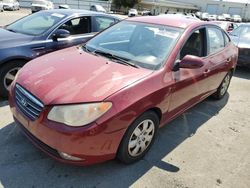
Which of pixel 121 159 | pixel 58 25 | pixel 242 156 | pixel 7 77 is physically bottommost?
pixel 242 156

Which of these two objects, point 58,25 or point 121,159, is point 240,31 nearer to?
point 58,25

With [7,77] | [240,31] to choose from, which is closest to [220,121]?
[7,77]

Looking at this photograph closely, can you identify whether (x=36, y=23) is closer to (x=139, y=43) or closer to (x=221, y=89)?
(x=139, y=43)

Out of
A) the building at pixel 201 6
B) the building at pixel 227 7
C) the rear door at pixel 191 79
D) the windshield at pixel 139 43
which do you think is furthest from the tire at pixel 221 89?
the building at pixel 227 7

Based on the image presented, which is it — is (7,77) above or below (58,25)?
below

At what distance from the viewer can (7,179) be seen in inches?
106

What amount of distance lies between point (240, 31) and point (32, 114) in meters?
8.77

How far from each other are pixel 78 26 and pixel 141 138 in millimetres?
3368

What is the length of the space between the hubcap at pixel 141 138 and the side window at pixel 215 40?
189cm

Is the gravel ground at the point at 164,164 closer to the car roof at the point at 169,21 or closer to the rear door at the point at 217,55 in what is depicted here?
the rear door at the point at 217,55

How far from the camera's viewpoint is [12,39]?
455cm

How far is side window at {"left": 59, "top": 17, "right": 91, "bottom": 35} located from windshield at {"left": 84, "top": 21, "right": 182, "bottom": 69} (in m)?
1.41

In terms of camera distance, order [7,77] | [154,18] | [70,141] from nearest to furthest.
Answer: [70,141]
[154,18]
[7,77]

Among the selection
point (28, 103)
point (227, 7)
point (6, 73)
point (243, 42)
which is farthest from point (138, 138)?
point (227, 7)
